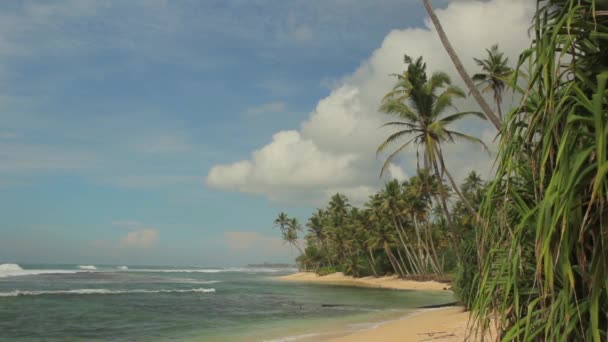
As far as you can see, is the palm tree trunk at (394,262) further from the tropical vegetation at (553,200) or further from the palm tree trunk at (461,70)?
the tropical vegetation at (553,200)

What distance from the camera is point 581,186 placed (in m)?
3.18

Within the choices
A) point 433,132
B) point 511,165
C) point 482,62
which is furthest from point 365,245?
point 511,165

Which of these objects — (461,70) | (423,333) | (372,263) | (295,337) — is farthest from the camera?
(372,263)

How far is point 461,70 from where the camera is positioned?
8.95m

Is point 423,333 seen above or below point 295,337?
above

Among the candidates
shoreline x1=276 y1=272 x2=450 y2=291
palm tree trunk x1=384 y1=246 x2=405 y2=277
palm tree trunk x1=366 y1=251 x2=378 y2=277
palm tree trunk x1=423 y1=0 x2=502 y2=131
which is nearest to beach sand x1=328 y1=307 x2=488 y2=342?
palm tree trunk x1=423 y1=0 x2=502 y2=131

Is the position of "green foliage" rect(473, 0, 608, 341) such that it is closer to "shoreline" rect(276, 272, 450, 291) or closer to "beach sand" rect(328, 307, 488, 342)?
"beach sand" rect(328, 307, 488, 342)

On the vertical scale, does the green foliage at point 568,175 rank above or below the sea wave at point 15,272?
above

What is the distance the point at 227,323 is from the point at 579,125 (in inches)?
851

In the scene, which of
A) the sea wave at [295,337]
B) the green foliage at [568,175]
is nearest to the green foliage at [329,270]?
the sea wave at [295,337]

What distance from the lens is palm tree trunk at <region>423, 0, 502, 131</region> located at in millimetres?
8648

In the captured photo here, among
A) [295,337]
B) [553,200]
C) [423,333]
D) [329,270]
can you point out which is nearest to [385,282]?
[329,270]

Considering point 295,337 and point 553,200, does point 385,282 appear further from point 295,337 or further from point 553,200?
point 553,200

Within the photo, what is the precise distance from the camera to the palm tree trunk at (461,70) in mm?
8648
